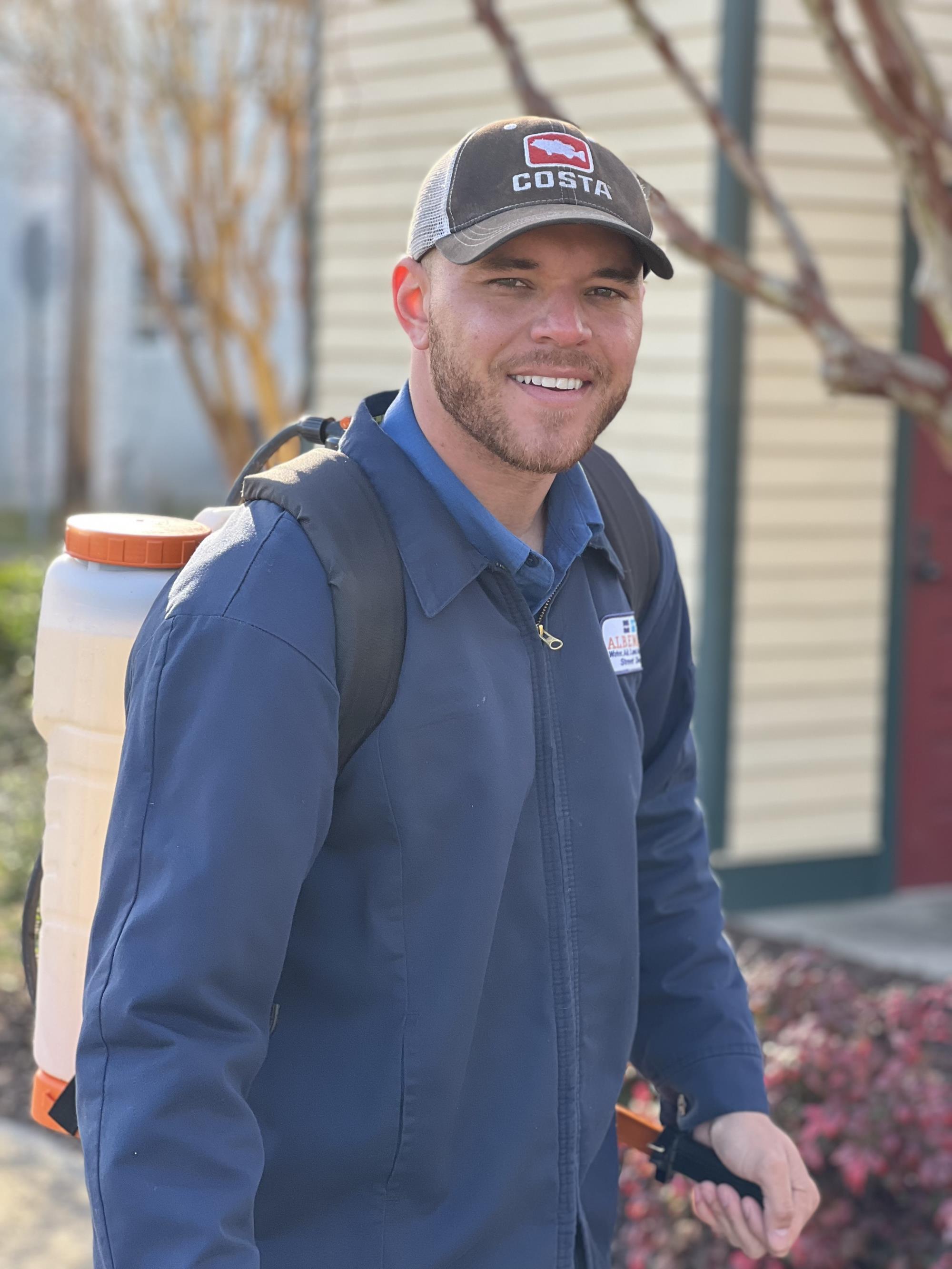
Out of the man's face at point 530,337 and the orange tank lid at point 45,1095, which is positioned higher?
the man's face at point 530,337

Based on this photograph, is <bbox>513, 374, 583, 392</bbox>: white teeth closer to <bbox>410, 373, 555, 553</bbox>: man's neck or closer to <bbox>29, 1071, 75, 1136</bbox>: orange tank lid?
<bbox>410, 373, 555, 553</bbox>: man's neck

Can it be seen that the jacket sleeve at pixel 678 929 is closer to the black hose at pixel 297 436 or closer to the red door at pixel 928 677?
the black hose at pixel 297 436

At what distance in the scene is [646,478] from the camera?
6.45 m

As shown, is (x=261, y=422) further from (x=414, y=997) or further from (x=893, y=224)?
(x=414, y=997)

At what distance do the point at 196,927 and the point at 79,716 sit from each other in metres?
0.46

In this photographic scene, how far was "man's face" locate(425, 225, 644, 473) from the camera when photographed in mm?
1896

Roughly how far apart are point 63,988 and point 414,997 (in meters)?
0.51

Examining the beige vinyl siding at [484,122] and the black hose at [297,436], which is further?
the beige vinyl siding at [484,122]

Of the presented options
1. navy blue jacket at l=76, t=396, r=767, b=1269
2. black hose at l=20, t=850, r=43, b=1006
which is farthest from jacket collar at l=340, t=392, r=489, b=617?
black hose at l=20, t=850, r=43, b=1006

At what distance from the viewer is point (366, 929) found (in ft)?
5.80

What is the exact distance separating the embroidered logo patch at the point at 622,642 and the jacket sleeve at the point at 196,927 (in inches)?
19.6

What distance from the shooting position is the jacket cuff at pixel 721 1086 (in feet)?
7.35

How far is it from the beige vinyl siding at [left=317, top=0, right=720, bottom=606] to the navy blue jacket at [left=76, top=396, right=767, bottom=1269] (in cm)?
428

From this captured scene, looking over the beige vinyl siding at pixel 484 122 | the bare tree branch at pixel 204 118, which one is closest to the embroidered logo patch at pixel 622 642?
the beige vinyl siding at pixel 484 122
